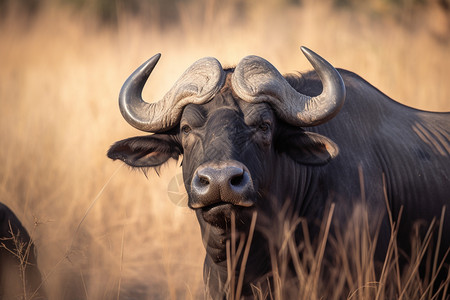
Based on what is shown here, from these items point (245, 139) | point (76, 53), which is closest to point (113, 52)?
point (76, 53)

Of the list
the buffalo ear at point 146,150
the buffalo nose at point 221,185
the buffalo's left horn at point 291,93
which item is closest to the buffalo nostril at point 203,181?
the buffalo nose at point 221,185

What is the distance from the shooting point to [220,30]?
382 inches

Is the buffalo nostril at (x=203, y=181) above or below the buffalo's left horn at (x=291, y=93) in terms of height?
below

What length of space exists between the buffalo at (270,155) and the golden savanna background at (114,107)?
1.53ft

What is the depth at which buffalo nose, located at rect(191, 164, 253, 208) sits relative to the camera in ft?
9.87

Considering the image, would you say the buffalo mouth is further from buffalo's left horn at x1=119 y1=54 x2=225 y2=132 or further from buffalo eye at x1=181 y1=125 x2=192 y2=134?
buffalo's left horn at x1=119 y1=54 x2=225 y2=132

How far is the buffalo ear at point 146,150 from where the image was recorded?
3.80 meters

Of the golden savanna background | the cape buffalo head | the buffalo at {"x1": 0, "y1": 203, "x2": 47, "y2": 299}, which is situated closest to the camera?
the cape buffalo head

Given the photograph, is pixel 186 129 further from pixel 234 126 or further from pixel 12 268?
pixel 12 268

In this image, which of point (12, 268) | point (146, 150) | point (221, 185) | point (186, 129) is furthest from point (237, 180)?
point (12, 268)

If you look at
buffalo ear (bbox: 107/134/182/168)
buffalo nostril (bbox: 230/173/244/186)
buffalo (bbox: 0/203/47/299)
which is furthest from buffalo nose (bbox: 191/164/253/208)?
buffalo (bbox: 0/203/47/299)

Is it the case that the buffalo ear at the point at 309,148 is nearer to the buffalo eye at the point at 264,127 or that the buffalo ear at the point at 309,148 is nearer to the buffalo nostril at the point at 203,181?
the buffalo eye at the point at 264,127

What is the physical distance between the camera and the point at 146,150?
3852 mm

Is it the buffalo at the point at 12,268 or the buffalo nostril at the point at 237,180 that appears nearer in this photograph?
the buffalo nostril at the point at 237,180
